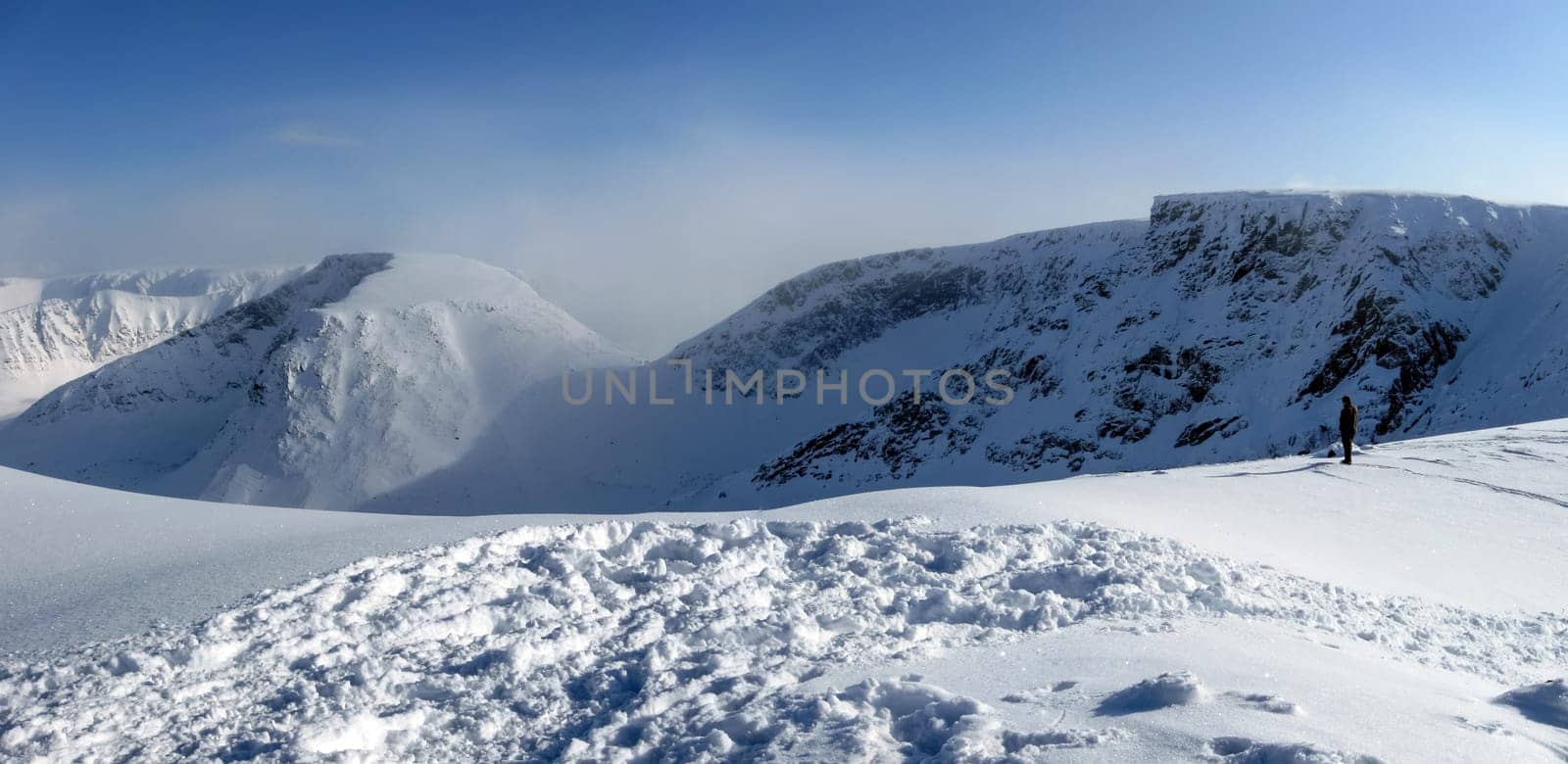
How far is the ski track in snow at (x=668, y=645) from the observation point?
4.79 meters

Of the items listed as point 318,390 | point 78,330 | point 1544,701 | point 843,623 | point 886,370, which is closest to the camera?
point 1544,701

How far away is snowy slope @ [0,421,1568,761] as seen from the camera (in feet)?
15.4

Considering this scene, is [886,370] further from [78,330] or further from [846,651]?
[78,330]

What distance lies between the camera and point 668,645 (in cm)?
607

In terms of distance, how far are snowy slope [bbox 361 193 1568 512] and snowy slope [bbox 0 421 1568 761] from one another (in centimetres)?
3119

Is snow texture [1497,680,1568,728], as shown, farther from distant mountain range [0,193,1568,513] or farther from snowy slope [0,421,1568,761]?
distant mountain range [0,193,1568,513]

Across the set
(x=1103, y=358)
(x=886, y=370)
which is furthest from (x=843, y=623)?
(x=886, y=370)

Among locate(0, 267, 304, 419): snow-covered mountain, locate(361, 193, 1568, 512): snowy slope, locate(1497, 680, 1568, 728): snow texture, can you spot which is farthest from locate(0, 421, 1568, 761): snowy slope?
locate(0, 267, 304, 419): snow-covered mountain

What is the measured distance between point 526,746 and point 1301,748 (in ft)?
13.6

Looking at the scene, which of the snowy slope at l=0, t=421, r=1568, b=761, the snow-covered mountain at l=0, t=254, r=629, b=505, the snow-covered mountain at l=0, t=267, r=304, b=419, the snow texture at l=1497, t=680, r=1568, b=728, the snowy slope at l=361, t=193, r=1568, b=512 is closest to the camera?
the snowy slope at l=0, t=421, r=1568, b=761

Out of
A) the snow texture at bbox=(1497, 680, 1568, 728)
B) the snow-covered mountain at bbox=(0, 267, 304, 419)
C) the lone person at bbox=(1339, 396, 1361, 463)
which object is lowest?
the snow texture at bbox=(1497, 680, 1568, 728)

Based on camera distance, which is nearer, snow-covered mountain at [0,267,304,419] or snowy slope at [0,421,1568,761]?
snowy slope at [0,421,1568,761]

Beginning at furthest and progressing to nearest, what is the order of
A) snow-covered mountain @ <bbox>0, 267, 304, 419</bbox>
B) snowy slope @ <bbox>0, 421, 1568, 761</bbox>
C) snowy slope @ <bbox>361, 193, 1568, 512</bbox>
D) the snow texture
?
snow-covered mountain @ <bbox>0, 267, 304, 419</bbox>, snowy slope @ <bbox>361, 193, 1568, 512</bbox>, the snow texture, snowy slope @ <bbox>0, 421, 1568, 761</bbox>

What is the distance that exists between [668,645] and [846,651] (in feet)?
4.26
